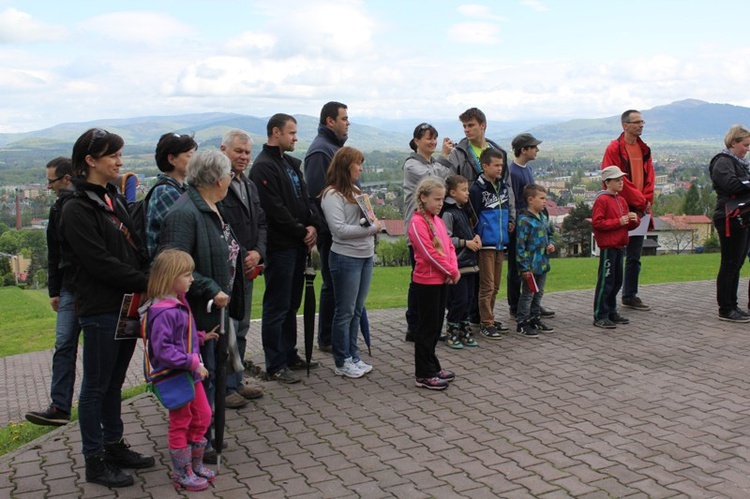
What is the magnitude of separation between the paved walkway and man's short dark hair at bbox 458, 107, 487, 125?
2.39 metres

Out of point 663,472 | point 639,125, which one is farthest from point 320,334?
point 639,125

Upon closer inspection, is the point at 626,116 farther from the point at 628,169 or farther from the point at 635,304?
the point at 635,304

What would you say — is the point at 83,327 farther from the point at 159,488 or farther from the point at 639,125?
the point at 639,125

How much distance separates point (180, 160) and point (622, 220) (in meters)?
4.93

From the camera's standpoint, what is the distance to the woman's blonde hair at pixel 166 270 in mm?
4180

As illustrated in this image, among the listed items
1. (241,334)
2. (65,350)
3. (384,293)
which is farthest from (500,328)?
(384,293)

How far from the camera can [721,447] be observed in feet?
15.9

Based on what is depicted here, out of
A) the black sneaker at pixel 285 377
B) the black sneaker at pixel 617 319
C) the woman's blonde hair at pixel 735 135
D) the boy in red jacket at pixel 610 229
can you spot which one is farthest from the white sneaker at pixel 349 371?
the woman's blonde hair at pixel 735 135

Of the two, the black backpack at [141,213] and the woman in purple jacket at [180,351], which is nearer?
the woman in purple jacket at [180,351]

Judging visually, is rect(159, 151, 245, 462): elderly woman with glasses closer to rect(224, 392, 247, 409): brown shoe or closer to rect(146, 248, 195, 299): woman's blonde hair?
rect(146, 248, 195, 299): woman's blonde hair

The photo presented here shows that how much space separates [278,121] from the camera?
243 inches

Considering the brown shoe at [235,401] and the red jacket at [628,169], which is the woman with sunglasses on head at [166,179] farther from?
the red jacket at [628,169]

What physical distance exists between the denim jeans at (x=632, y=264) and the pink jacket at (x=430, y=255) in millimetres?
3514

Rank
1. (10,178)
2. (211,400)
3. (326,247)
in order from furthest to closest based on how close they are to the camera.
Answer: (10,178) → (326,247) → (211,400)
